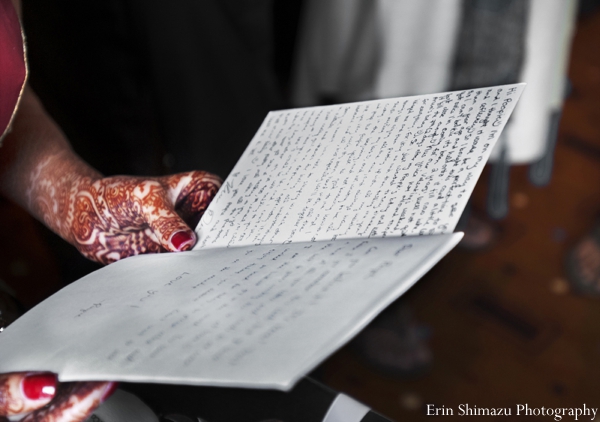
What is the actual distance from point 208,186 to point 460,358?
0.83m

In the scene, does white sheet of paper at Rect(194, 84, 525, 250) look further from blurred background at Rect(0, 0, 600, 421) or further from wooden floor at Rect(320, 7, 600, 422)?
wooden floor at Rect(320, 7, 600, 422)

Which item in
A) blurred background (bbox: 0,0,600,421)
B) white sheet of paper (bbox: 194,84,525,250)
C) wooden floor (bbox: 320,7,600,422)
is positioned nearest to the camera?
white sheet of paper (bbox: 194,84,525,250)

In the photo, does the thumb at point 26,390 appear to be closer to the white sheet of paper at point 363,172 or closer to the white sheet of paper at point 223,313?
the white sheet of paper at point 223,313

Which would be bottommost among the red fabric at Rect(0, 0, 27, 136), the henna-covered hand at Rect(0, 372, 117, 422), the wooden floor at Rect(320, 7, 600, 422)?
the wooden floor at Rect(320, 7, 600, 422)

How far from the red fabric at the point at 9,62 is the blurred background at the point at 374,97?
0.88 feet

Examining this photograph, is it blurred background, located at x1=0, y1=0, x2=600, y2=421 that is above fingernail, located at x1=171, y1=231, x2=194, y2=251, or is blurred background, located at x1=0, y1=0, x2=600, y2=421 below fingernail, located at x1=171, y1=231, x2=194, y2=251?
below

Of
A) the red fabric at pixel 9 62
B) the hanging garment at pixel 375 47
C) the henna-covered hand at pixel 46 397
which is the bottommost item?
the hanging garment at pixel 375 47

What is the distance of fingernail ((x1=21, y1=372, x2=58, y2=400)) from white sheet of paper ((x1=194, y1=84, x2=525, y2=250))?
0.15 metres

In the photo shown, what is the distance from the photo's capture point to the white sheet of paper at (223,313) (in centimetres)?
27

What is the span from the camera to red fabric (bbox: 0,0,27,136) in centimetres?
45

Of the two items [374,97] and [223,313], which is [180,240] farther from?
[374,97]

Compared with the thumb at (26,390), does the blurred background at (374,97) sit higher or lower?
lower

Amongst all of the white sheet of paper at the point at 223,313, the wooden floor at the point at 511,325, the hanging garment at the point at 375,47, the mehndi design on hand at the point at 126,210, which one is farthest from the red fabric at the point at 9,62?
the wooden floor at the point at 511,325

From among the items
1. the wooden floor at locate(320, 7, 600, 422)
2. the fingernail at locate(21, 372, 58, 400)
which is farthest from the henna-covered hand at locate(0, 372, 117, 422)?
the wooden floor at locate(320, 7, 600, 422)
